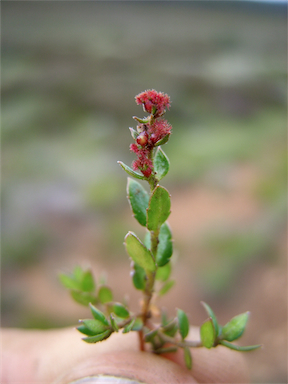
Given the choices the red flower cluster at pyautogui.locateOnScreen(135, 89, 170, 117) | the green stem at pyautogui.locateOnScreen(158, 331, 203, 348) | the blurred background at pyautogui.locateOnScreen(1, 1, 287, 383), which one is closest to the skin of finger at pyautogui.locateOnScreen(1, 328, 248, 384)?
the green stem at pyautogui.locateOnScreen(158, 331, 203, 348)

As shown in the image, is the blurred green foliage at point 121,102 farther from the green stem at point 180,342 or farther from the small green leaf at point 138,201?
the small green leaf at point 138,201

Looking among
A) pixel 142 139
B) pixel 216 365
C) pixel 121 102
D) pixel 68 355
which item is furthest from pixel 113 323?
pixel 121 102

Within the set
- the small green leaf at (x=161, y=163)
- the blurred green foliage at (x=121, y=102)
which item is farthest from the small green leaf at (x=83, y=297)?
the blurred green foliage at (x=121, y=102)

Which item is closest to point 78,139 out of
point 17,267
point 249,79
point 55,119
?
point 55,119

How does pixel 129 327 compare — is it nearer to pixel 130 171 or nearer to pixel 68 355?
pixel 130 171

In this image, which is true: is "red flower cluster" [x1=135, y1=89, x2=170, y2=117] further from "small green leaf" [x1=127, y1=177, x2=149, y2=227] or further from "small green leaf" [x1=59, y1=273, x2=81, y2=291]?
"small green leaf" [x1=59, y1=273, x2=81, y2=291]
